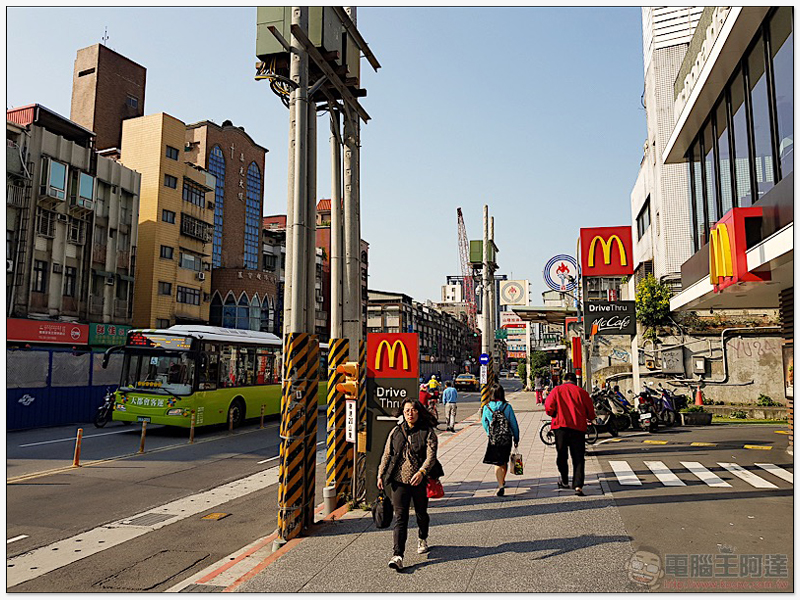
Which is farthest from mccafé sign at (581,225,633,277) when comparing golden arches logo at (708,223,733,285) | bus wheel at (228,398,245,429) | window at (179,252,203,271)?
window at (179,252,203,271)

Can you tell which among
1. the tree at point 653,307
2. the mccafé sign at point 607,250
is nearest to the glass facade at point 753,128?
the mccafé sign at point 607,250

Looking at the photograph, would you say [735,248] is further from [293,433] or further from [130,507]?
[130,507]

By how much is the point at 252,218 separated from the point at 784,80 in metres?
54.9

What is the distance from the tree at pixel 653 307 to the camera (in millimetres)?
25641

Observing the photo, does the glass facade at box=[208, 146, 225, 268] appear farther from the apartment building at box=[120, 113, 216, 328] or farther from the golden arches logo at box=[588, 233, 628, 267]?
the golden arches logo at box=[588, 233, 628, 267]

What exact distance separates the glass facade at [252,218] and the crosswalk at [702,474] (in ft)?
173

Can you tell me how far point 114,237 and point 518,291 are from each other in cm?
2545

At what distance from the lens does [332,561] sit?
20.8ft

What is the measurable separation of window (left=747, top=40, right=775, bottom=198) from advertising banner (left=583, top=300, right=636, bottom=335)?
453 cm

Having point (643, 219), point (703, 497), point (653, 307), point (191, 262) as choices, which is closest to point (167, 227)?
point (191, 262)

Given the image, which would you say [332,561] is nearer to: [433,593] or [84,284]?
[433,593]

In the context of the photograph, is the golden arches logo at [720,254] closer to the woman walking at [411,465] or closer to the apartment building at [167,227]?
the woman walking at [411,465]

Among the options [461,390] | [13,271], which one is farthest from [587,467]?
[461,390]

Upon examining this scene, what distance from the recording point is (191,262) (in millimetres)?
44344
